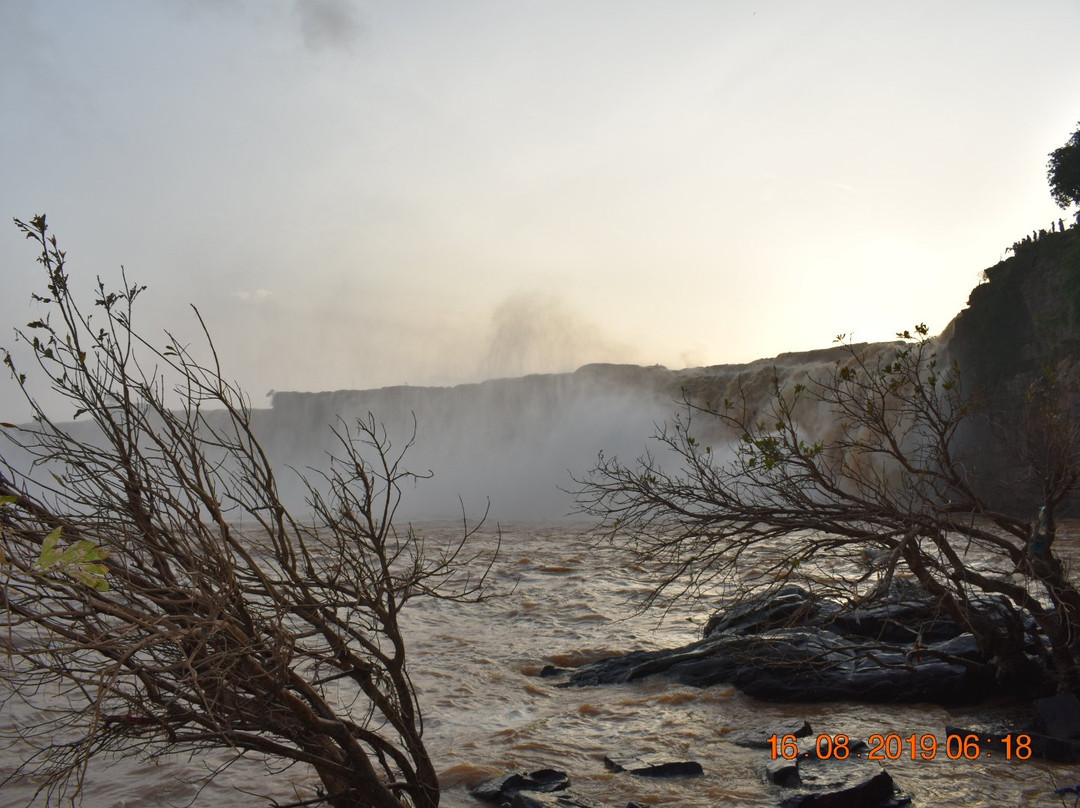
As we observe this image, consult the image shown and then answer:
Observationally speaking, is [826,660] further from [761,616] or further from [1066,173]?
[1066,173]

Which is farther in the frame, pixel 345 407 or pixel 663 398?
pixel 345 407

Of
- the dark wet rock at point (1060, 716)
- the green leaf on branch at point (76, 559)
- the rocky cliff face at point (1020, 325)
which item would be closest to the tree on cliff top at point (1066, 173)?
the rocky cliff face at point (1020, 325)

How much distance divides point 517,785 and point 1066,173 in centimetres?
2478

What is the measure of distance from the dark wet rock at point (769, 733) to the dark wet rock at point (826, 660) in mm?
376

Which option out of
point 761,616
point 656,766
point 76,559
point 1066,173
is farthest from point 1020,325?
point 76,559

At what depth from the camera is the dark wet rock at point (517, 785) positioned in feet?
14.9

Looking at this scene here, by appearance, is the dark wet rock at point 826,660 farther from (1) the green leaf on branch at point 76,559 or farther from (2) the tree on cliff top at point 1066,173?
(2) the tree on cliff top at point 1066,173

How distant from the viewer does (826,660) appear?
6098 mm

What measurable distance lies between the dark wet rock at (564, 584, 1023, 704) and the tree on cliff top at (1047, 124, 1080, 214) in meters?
20.5

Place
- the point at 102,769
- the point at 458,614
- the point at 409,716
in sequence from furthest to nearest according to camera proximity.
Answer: the point at 458,614, the point at 102,769, the point at 409,716

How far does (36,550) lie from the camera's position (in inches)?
116

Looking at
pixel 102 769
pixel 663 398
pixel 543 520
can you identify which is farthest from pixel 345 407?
pixel 102 769

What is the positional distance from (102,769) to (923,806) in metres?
4.59

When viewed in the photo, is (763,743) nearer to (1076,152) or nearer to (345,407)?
(1076,152)
